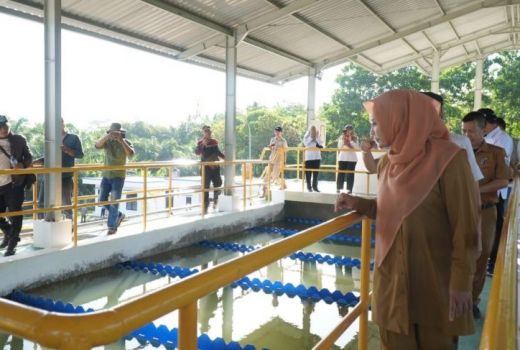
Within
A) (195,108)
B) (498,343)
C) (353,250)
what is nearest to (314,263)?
(353,250)

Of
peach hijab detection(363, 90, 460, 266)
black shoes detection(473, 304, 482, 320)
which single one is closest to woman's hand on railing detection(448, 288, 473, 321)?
peach hijab detection(363, 90, 460, 266)

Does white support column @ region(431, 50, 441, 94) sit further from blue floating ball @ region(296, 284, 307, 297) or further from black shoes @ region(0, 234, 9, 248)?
black shoes @ region(0, 234, 9, 248)

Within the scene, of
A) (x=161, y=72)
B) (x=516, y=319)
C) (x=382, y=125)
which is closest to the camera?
(x=516, y=319)

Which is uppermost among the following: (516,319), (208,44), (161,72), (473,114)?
(161,72)

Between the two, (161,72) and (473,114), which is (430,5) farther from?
(161,72)

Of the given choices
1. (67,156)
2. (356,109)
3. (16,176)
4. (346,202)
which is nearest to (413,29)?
(67,156)

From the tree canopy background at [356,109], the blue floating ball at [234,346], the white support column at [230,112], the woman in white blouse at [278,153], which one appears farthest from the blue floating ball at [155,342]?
the tree canopy background at [356,109]

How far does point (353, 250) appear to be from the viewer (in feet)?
27.1

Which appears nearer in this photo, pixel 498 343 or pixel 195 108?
pixel 498 343

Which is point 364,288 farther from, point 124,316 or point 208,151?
point 208,151

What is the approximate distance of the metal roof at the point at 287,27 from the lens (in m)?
7.39

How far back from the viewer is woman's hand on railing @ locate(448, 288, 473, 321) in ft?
5.45

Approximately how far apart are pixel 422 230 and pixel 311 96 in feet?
36.9

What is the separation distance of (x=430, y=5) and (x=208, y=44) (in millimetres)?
5281
